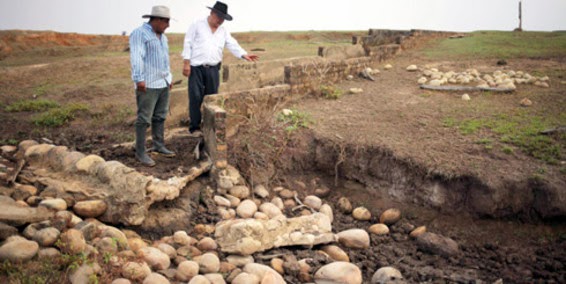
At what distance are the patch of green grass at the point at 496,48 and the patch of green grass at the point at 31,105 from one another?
28.8ft

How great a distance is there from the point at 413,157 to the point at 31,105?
7.05 m

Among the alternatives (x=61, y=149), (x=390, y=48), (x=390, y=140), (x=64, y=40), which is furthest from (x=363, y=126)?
(x=64, y=40)

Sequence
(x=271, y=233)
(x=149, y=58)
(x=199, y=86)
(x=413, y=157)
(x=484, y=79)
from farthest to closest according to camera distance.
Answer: (x=484, y=79) < (x=199, y=86) < (x=413, y=157) < (x=149, y=58) < (x=271, y=233)

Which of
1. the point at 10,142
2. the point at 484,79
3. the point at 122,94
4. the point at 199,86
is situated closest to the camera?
the point at 199,86

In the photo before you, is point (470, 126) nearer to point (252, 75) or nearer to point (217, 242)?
point (252, 75)

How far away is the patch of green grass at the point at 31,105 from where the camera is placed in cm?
839

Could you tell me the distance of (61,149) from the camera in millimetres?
5062

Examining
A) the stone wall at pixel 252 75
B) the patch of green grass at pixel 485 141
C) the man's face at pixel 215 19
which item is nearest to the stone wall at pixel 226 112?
the man's face at pixel 215 19

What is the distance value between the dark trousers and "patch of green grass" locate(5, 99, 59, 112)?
3812mm

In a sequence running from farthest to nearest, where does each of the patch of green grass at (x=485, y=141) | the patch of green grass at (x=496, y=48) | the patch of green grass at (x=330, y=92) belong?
the patch of green grass at (x=496, y=48) → the patch of green grass at (x=330, y=92) → the patch of green grass at (x=485, y=141)

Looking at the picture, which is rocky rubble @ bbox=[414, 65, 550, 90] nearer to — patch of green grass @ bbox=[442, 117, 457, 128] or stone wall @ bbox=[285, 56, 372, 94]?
stone wall @ bbox=[285, 56, 372, 94]

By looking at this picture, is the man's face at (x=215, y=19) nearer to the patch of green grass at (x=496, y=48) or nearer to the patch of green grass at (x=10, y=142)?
the patch of green grass at (x=10, y=142)

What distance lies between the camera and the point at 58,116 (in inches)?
306

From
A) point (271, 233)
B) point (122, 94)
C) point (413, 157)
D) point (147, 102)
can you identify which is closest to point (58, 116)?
point (122, 94)
